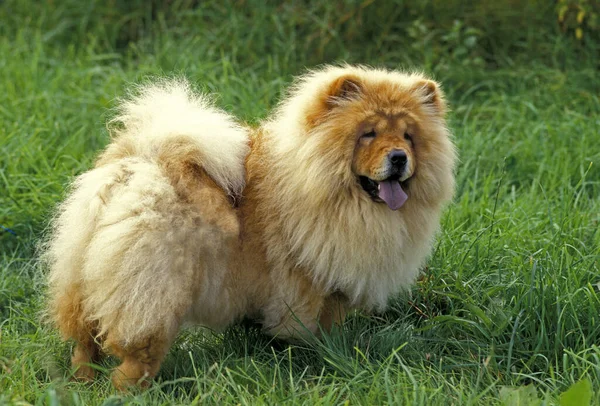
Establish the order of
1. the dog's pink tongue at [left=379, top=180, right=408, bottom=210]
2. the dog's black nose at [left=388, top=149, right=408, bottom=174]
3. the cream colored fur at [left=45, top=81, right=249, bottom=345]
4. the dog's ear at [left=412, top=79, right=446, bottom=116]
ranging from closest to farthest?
the cream colored fur at [left=45, top=81, right=249, bottom=345] < the dog's black nose at [left=388, top=149, right=408, bottom=174] < the dog's pink tongue at [left=379, top=180, right=408, bottom=210] < the dog's ear at [left=412, top=79, right=446, bottom=116]

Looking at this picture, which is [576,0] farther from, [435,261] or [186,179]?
[186,179]

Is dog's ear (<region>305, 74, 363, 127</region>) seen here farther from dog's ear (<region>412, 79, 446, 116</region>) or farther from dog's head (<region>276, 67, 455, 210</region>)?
dog's ear (<region>412, 79, 446, 116</region>)

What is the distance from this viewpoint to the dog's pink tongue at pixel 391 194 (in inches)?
163

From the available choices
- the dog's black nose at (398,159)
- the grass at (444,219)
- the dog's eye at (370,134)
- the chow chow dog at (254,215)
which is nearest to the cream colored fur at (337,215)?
the chow chow dog at (254,215)

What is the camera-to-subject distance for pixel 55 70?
25.1 feet

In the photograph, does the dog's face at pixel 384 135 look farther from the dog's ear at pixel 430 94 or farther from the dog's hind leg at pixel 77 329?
the dog's hind leg at pixel 77 329

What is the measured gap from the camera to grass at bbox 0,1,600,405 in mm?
4051

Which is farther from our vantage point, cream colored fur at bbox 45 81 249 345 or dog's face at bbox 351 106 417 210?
dog's face at bbox 351 106 417 210

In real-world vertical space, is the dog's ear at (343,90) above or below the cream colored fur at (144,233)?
above

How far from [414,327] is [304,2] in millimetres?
4434

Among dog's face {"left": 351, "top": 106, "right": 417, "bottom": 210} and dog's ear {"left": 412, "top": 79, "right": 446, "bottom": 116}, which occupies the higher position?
dog's ear {"left": 412, "top": 79, "right": 446, "bottom": 116}

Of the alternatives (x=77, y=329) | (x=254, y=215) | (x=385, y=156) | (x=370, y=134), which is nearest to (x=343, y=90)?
(x=370, y=134)

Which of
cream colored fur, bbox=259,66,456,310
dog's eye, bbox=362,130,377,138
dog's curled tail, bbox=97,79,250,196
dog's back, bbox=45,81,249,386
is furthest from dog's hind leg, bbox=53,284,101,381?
dog's eye, bbox=362,130,377,138

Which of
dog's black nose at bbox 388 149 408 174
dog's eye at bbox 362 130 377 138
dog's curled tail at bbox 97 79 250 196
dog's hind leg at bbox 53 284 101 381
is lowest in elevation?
dog's hind leg at bbox 53 284 101 381
